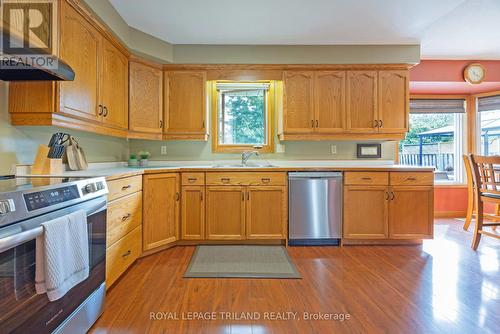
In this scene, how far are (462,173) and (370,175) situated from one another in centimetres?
252

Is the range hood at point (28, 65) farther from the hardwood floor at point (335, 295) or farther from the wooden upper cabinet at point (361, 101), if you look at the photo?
the wooden upper cabinet at point (361, 101)

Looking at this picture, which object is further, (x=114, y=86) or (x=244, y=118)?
(x=244, y=118)

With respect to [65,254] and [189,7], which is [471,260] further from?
[189,7]

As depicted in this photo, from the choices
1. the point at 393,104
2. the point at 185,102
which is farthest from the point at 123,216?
the point at 393,104

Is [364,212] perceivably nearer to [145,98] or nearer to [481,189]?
[481,189]

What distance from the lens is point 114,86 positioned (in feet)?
8.09

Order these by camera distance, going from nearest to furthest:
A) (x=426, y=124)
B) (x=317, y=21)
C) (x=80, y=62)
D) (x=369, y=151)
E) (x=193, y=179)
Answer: (x=80, y=62)
(x=317, y=21)
(x=193, y=179)
(x=369, y=151)
(x=426, y=124)

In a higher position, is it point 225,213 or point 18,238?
point 18,238

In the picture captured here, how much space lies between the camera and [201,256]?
8.21 feet

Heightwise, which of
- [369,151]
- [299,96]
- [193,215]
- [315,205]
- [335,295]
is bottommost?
[335,295]

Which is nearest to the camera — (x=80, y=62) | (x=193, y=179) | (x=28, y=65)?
(x=28, y=65)

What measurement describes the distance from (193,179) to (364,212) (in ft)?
6.12

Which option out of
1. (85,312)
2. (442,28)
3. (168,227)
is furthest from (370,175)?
(85,312)

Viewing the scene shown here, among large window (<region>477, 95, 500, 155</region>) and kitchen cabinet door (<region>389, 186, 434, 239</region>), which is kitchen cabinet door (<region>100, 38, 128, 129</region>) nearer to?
kitchen cabinet door (<region>389, 186, 434, 239</region>)
